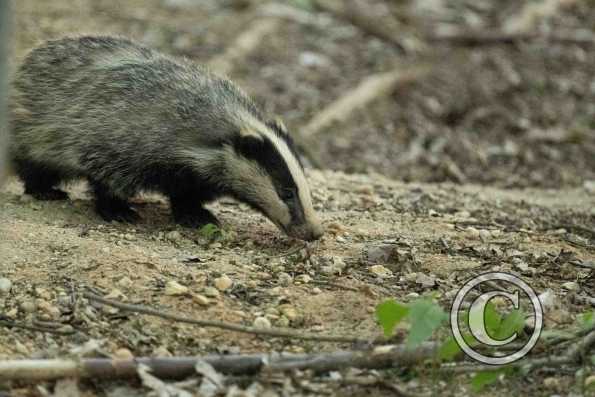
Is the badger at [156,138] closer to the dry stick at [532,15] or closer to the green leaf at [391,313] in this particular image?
the green leaf at [391,313]

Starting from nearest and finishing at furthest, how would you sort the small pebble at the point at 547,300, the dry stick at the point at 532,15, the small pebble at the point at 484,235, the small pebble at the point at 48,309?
the small pebble at the point at 48,309 < the small pebble at the point at 547,300 < the small pebble at the point at 484,235 < the dry stick at the point at 532,15

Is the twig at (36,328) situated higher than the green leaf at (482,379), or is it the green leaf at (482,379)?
the green leaf at (482,379)

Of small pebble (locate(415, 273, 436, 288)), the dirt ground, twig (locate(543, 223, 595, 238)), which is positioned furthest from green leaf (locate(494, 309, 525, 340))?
twig (locate(543, 223, 595, 238))

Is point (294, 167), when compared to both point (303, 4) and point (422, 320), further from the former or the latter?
point (303, 4)

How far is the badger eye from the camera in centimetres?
636

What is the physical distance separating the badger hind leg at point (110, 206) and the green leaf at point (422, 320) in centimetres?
306

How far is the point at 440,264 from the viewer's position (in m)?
5.83

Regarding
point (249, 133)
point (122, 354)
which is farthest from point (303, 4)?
point (122, 354)

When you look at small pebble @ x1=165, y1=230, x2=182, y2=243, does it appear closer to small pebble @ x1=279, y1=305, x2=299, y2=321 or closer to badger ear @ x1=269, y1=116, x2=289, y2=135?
badger ear @ x1=269, y1=116, x2=289, y2=135

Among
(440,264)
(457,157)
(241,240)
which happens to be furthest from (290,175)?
(457,157)

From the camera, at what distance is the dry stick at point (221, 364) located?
4.12 metres

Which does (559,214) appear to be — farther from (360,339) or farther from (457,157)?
(360,339)

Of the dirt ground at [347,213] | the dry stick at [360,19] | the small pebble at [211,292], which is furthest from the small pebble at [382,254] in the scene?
the dry stick at [360,19]

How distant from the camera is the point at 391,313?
441 cm
